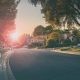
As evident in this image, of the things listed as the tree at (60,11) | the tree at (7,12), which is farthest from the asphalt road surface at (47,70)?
the tree at (60,11)

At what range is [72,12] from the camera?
5322 centimetres

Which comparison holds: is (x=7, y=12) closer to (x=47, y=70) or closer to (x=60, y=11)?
(x=60, y=11)

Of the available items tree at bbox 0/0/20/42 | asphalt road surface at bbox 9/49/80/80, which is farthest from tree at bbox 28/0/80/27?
asphalt road surface at bbox 9/49/80/80

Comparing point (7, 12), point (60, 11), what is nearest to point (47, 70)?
point (7, 12)

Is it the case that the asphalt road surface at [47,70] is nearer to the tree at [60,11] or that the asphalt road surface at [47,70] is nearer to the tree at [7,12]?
the tree at [7,12]

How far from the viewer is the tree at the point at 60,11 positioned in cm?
5231

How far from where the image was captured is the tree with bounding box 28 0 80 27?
5231 cm

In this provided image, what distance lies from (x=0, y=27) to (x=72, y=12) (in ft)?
35.0

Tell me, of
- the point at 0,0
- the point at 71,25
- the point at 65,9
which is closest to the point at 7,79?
the point at 0,0

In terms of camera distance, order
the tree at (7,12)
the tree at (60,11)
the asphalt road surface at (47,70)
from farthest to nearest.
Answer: the tree at (60,11), the tree at (7,12), the asphalt road surface at (47,70)

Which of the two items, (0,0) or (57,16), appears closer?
(0,0)

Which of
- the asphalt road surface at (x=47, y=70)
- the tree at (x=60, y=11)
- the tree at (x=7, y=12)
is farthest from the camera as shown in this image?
the tree at (x=60, y=11)

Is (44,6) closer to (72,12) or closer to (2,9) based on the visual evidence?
(72,12)

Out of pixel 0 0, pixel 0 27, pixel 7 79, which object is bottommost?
pixel 7 79
